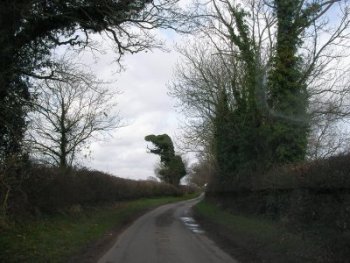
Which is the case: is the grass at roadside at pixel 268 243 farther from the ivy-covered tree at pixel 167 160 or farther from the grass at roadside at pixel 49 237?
the ivy-covered tree at pixel 167 160

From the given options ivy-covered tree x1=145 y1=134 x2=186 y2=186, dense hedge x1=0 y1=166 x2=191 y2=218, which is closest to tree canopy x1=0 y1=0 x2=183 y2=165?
dense hedge x1=0 y1=166 x2=191 y2=218

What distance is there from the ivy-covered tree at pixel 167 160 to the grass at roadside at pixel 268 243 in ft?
194

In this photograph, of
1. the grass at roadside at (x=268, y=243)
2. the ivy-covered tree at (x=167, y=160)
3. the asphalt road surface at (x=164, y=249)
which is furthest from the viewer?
the ivy-covered tree at (x=167, y=160)

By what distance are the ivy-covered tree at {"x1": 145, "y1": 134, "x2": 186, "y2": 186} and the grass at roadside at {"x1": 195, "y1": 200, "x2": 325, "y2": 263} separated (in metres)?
59.2

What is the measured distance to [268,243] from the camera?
15.6 m

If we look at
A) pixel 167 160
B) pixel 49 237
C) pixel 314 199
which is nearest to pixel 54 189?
pixel 49 237

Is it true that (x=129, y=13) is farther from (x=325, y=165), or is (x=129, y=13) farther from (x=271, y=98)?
(x=271, y=98)

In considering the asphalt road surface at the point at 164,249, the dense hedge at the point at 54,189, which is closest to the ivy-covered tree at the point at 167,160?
the dense hedge at the point at 54,189

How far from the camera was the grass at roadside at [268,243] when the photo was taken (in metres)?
13.0

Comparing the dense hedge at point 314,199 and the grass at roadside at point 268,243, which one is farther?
the grass at roadside at point 268,243

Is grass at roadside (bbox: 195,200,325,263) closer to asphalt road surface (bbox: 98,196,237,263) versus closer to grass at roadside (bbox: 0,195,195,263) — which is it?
asphalt road surface (bbox: 98,196,237,263)

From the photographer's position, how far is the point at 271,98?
27516mm

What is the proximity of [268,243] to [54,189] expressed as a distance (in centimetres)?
1101

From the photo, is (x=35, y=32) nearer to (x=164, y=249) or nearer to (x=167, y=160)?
(x=164, y=249)
